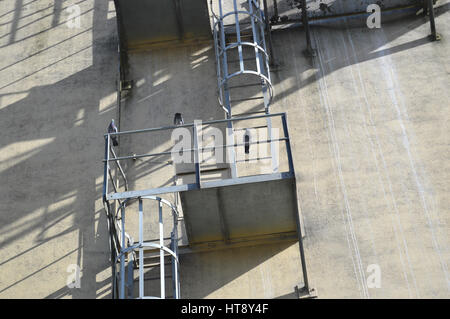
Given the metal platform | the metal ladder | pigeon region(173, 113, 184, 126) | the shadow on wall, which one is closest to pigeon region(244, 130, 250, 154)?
the metal ladder

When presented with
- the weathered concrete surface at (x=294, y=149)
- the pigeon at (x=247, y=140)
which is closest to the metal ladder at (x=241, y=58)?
the pigeon at (x=247, y=140)

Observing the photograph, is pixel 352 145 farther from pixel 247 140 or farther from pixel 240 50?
pixel 240 50

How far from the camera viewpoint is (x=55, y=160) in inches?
506

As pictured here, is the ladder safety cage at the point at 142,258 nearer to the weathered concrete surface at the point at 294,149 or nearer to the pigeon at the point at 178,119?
the weathered concrete surface at the point at 294,149

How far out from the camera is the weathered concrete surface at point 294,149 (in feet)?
37.1

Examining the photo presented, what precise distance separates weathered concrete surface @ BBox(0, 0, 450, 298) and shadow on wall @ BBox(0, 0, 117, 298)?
25mm

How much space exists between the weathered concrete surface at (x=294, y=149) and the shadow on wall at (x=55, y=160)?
1.0 inches

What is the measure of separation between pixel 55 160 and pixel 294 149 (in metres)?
4.53

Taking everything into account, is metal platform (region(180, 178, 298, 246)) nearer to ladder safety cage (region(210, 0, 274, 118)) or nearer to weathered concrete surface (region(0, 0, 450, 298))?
weathered concrete surface (region(0, 0, 450, 298))

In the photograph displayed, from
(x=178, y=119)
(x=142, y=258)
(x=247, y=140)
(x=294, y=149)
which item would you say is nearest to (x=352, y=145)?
(x=294, y=149)

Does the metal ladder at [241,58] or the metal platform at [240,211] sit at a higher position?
the metal ladder at [241,58]

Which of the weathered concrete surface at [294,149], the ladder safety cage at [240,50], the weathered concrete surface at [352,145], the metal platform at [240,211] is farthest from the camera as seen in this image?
the ladder safety cage at [240,50]
